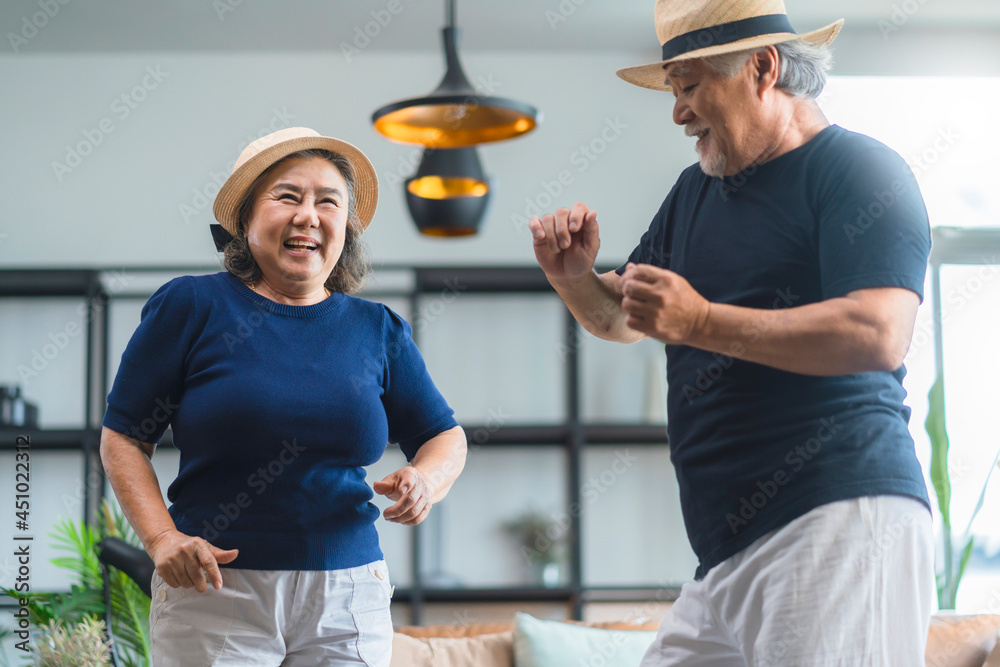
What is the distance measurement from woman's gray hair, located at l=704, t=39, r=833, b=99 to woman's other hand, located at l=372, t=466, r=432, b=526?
78 centimetres

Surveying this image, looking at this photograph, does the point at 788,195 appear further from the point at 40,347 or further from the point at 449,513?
the point at 40,347

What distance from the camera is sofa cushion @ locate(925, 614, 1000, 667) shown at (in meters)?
2.95

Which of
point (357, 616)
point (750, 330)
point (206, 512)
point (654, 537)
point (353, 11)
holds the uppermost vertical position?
point (353, 11)

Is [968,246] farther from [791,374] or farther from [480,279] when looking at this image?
[791,374]

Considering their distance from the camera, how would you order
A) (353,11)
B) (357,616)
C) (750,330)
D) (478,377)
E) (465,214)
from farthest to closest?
(478,377) < (353,11) < (465,214) < (357,616) < (750,330)

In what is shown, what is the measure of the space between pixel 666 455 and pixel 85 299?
9.52 feet

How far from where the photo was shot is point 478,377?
4.18 metres

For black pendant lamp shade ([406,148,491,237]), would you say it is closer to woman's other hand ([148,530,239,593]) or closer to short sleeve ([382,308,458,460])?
short sleeve ([382,308,458,460])

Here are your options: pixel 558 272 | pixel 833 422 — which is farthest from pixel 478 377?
pixel 833 422

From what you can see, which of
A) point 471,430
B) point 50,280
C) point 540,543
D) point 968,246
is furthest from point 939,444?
point 50,280

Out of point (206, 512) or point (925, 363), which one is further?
point (925, 363)

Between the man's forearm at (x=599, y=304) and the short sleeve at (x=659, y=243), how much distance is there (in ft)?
0.19

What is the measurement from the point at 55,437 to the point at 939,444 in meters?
3.88

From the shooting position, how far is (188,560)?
1221mm
